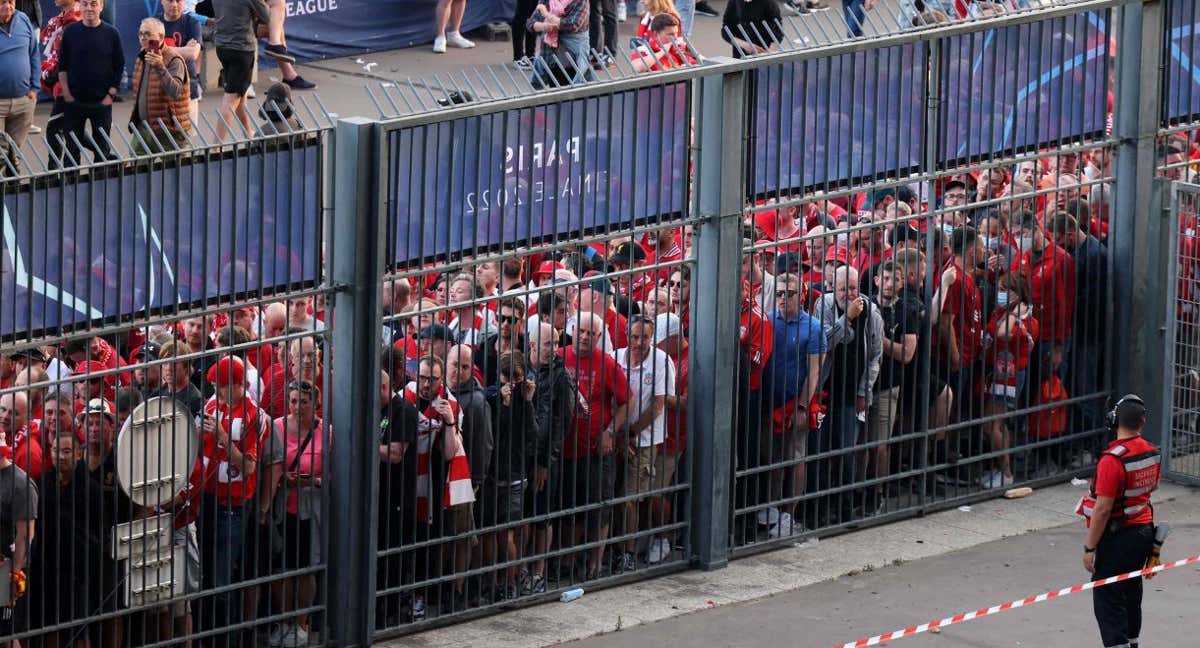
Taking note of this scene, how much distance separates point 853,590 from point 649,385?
5.18 ft


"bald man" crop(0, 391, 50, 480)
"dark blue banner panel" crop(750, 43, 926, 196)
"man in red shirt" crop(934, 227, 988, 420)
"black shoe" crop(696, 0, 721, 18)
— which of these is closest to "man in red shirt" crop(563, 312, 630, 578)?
"dark blue banner panel" crop(750, 43, 926, 196)

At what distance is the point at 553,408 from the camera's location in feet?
37.7

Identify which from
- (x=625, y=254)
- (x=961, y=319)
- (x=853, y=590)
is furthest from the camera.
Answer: (x=961, y=319)

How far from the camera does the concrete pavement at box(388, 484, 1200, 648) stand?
36.8ft

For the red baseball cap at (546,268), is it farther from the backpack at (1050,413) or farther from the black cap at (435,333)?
the backpack at (1050,413)

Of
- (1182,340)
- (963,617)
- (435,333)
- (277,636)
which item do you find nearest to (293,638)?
(277,636)

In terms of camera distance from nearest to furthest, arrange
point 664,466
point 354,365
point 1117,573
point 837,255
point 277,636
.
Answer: point 1117,573, point 354,365, point 277,636, point 664,466, point 837,255

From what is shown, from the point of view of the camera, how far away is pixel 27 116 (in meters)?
18.0

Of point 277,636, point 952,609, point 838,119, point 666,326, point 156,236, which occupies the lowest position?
point 952,609

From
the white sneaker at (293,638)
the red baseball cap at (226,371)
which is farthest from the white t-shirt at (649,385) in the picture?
the red baseball cap at (226,371)

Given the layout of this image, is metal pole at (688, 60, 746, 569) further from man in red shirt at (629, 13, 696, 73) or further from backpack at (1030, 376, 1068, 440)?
backpack at (1030, 376, 1068, 440)

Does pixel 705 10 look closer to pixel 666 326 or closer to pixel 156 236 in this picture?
pixel 666 326

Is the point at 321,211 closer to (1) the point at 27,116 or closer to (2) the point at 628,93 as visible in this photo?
(2) the point at 628,93

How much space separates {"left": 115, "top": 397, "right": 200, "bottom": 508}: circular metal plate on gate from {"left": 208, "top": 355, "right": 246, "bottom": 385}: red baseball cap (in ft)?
0.78
